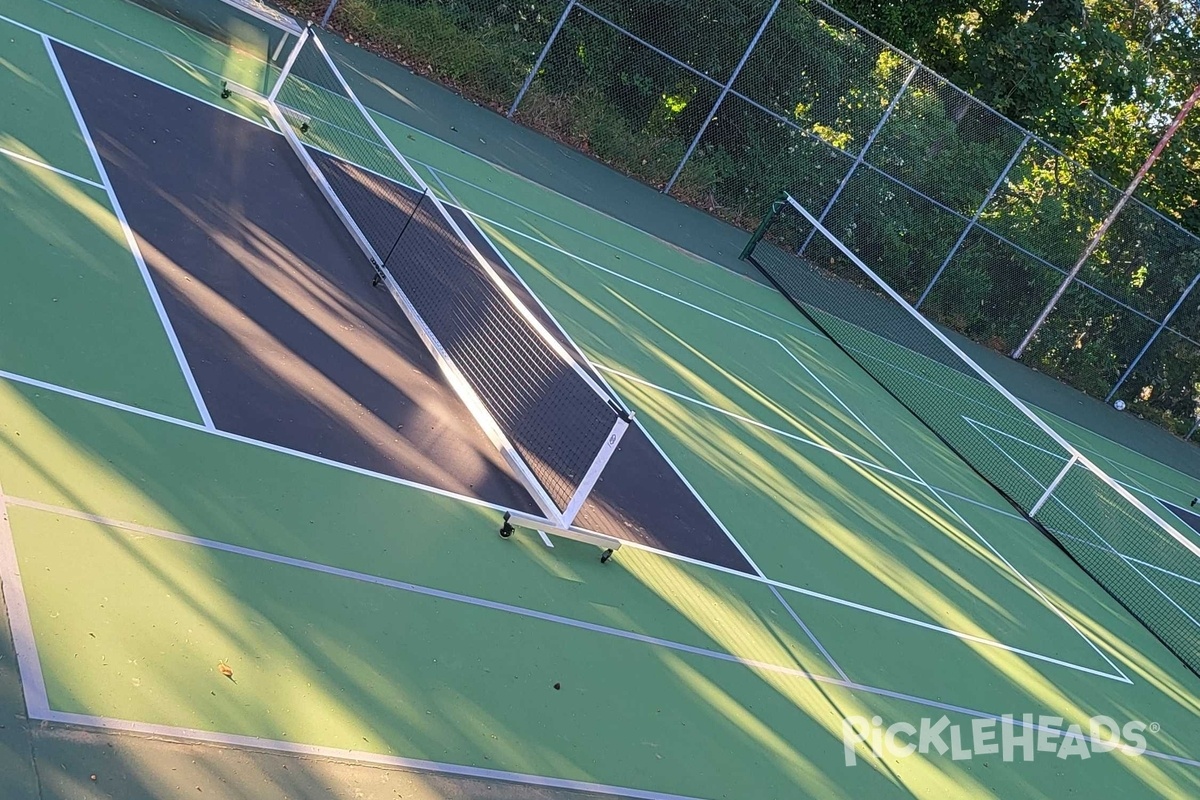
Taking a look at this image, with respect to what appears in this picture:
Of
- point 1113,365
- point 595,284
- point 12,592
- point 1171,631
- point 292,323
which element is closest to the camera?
point 12,592

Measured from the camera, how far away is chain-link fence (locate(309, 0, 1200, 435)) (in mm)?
18375

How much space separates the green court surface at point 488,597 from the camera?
5223 millimetres

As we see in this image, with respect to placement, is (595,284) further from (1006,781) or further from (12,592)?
(12,592)

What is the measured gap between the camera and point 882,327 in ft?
63.4

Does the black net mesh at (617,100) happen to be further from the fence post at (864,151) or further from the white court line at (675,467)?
the white court line at (675,467)

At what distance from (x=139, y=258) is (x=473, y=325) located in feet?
9.20

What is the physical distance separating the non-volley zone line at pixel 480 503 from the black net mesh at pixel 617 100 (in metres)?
11.3

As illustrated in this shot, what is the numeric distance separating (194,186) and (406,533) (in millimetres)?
4440

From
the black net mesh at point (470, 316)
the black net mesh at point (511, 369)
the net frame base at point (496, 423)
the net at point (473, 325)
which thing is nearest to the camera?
the net frame base at point (496, 423)

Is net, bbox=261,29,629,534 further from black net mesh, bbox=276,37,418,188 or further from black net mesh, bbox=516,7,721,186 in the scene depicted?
black net mesh, bbox=516,7,721,186

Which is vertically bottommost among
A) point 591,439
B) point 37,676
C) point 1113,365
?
point 37,676

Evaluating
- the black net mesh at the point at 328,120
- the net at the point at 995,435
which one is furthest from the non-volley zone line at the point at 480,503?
the black net mesh at the point at 328,120

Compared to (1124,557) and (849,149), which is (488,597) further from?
(849,149)

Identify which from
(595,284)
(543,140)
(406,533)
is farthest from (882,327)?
(406,533)
